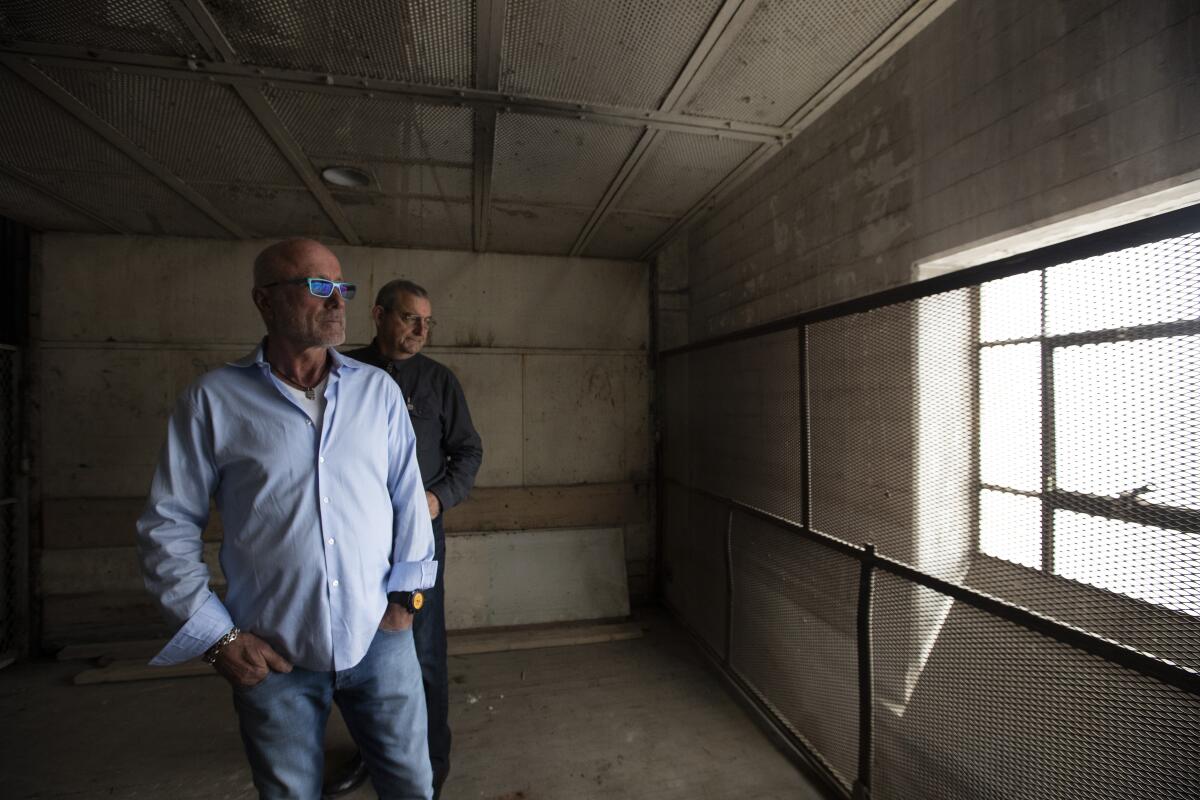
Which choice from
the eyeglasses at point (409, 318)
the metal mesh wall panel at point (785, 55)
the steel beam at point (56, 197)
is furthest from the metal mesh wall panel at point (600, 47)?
the steel beam at point (56, 197)

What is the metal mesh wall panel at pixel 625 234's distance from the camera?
3230 millimetres

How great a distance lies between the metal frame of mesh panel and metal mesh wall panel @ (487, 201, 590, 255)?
1.53m

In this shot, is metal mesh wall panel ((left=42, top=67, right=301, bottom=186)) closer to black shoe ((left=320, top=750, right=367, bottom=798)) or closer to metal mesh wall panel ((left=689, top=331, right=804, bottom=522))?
metal mesh wall panel ((left=689, top=331, right=804, bottom=522))

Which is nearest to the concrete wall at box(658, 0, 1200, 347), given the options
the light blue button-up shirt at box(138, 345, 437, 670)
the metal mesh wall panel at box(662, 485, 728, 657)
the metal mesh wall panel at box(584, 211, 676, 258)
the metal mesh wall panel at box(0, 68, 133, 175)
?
the metal mesh wall panel at box(584, 211, 676, 258)

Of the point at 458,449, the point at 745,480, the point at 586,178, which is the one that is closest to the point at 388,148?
the point at 586,178

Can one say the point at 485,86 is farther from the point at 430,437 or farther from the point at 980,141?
A: the point at 980,141

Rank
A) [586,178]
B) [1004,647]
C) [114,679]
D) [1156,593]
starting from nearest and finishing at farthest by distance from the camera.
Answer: [1156,593], [1004,647], [586,178], [114,679]

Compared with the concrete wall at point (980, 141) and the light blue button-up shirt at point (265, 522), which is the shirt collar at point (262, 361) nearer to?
the light blue button-up shirt at point (265, 522)

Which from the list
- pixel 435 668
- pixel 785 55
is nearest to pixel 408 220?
pixel 785 55

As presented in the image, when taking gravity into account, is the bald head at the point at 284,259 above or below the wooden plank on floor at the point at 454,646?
above

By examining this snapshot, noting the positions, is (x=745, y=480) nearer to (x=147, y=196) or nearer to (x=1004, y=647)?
(x=1004, y=647)

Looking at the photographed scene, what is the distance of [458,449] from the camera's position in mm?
2025

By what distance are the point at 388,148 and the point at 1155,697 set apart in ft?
10.1

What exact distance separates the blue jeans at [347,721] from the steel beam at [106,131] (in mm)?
2224
